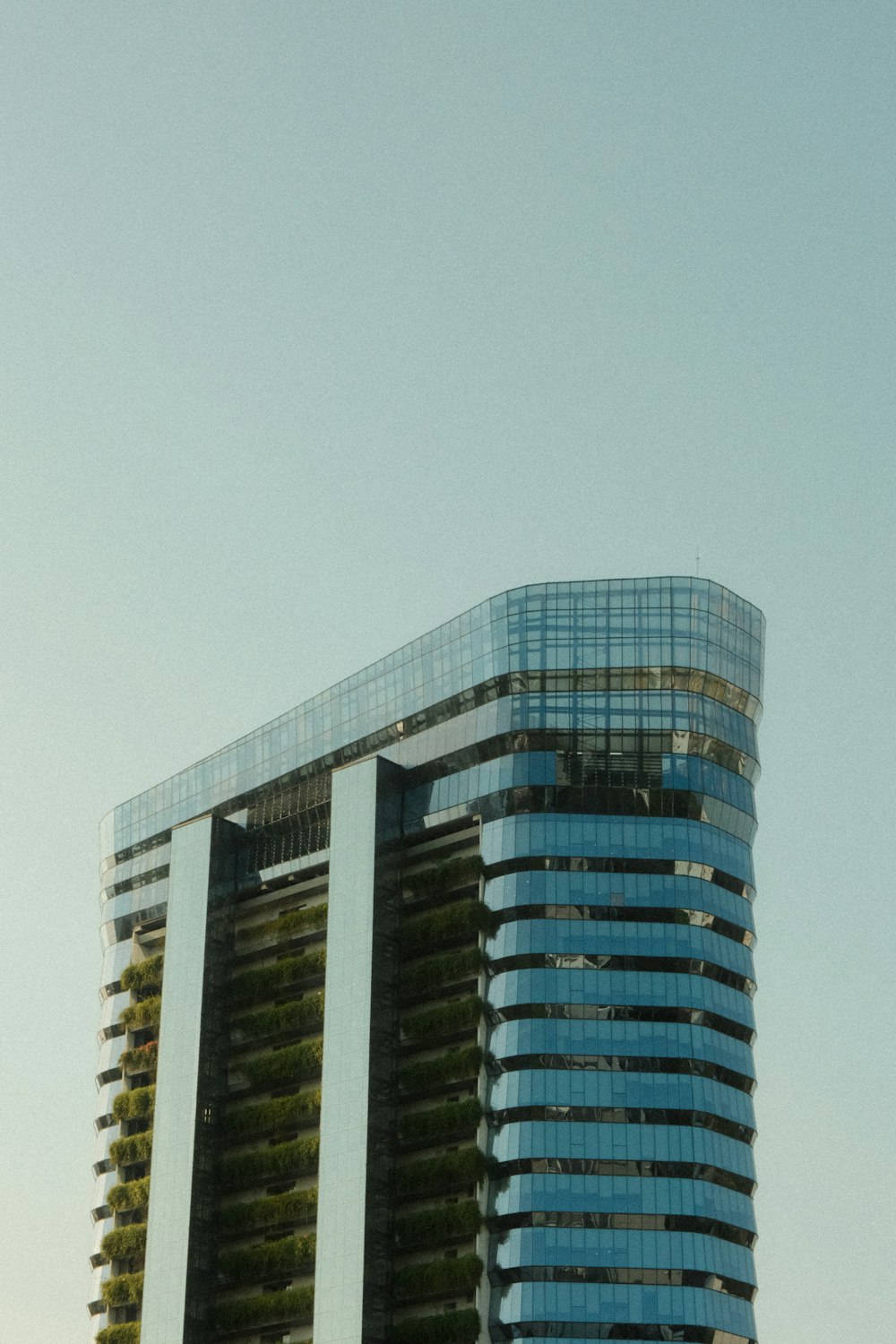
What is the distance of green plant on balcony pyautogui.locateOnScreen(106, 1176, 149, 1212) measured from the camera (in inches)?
7171

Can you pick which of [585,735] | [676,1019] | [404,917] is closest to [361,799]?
Result: [404,917]

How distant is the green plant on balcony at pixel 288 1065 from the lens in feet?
565

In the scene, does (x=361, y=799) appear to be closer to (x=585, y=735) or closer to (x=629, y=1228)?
(x=585, y=735)

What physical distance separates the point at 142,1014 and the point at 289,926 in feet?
73.3

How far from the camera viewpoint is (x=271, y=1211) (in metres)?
169

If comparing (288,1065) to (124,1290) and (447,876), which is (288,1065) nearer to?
(447,876)

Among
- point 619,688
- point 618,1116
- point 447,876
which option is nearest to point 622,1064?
point 618,1116

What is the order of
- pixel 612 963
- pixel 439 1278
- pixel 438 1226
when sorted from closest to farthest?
1. pixel 439 1278
2. pixel 438 1226
3. pixel 612 963

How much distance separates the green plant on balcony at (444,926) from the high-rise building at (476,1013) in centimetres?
29

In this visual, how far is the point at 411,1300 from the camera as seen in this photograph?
504ft

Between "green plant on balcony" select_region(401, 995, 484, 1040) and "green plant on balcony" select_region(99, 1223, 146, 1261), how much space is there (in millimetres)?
36942

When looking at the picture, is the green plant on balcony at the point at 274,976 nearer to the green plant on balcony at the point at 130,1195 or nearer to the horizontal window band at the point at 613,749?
the green plant on balcony at the point at 130,1195

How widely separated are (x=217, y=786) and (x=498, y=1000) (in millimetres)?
50022

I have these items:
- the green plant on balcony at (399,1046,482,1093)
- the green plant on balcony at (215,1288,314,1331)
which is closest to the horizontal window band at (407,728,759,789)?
the green plant on balcony at (399,1046,482,1093)
